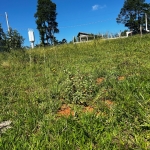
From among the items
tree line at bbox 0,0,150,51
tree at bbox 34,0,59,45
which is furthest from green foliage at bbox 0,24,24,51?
tree at bbox 34,0,59,45

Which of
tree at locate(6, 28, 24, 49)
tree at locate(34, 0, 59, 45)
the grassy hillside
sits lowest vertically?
Answer: the grassy hillside

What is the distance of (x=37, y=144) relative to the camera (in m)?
2.14

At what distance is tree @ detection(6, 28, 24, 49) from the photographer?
500 inches

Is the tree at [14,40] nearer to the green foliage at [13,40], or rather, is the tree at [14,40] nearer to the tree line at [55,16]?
the green foliage at [13,40]

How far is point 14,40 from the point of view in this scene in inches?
505

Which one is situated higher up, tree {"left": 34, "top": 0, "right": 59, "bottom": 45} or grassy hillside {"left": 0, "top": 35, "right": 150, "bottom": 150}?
tree {"left": 34, "top": 0, "right": 59, "bottom": 45}

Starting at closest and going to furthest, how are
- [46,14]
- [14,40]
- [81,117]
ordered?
[81,117] → [14,40] → [46,14]

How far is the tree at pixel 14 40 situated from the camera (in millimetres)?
12709

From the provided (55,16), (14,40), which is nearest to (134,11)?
(55,16)

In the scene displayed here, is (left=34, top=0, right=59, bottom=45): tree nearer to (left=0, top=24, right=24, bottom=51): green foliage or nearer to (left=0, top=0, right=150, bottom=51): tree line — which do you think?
(left=0, top=0, right=150, bottom=51): tree line

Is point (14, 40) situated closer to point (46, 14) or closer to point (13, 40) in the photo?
point (13, 40)

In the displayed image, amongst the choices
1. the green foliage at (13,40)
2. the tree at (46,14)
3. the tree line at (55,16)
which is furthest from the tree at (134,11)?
the green foliage at (13,40)

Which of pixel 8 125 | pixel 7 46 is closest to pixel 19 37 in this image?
pixel 7 46

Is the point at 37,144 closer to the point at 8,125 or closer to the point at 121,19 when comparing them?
the point at 8,125
